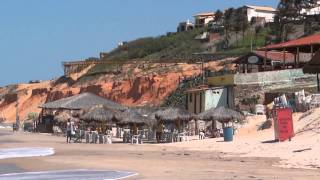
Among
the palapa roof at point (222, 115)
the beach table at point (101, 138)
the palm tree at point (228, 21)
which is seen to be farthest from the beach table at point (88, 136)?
the palm tree at point (228, 21)

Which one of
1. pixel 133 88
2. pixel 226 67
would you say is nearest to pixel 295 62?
pixel 226 67

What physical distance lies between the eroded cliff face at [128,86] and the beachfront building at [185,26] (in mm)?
22703

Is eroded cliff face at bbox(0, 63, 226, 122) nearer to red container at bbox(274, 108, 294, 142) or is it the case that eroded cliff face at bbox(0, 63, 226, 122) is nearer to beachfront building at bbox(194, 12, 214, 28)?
beachfront building at bbox(194, 12, 214, 28)

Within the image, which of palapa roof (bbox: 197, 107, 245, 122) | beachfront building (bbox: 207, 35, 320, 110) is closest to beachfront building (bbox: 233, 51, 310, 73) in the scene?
beachfront building (bbox: 207, 35, 320, 110)

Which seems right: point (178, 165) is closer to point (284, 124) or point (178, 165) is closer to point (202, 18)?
point (284, 124)

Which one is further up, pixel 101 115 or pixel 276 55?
pixel 276 55

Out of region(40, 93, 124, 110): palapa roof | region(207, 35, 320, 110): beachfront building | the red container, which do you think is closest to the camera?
the red container

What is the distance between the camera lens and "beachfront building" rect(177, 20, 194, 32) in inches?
4211

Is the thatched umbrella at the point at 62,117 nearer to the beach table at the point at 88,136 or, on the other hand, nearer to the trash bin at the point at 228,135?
the beach table at the point at 88,136

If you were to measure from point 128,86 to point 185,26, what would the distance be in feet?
121

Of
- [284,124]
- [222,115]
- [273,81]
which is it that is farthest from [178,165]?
[273,81]

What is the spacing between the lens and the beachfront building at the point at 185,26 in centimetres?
10695

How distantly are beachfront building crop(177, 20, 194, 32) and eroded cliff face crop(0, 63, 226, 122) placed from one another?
22703 mm

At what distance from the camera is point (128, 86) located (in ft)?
243
